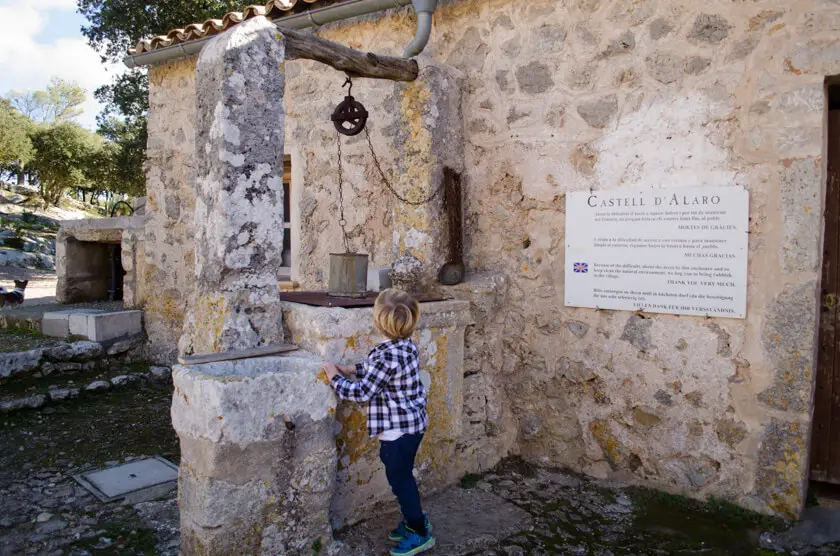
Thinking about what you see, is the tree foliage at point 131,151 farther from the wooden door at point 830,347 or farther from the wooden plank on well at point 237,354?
the wooden door at point 830,347

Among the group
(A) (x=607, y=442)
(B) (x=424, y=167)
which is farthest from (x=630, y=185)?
(A) (x=607, y=442)

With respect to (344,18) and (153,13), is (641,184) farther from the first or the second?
(153,13)

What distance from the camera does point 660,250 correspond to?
3.31 metres

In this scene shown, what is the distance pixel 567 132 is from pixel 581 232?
61 cm

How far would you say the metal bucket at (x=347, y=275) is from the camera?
3.43 m

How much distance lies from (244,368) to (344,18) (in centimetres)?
291

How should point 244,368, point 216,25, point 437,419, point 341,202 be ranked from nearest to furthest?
point 244,368 → point 437,419 → point 341,202 → point 216,25

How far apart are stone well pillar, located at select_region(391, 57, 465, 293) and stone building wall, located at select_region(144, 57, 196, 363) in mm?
2826

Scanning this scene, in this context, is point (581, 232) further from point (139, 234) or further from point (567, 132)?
point (139, 234)

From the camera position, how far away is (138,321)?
6016 mm

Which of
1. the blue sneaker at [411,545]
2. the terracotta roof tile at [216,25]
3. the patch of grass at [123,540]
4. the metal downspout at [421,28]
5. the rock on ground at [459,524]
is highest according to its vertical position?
the terracotta roof tile at [216,25]

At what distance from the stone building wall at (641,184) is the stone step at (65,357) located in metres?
2.98

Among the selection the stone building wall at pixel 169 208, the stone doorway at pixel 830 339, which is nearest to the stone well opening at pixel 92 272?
the stone building wall at pixel 169 208

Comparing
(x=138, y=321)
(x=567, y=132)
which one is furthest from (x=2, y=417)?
(x=567, y=132)
